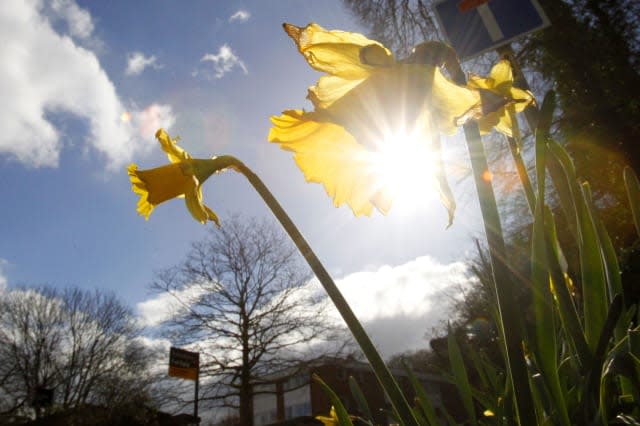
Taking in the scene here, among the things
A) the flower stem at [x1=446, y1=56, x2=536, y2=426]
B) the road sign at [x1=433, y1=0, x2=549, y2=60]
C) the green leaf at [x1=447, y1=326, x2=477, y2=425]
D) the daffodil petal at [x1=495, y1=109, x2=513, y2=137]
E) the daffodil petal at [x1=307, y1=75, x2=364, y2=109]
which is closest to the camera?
the flower stem at [x1=446, y1=56, x2=536, y2=426]

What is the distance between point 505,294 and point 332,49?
1.03ft

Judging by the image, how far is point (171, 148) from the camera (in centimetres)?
60

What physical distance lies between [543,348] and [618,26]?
7.38m

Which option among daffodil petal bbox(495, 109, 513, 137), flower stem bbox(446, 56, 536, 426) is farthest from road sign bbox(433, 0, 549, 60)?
flower stem bbox(446, 56, 536, 426)

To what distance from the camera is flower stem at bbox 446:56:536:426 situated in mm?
344

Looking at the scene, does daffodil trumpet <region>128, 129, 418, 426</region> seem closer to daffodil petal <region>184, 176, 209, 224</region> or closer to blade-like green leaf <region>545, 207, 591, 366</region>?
daffodil petal <region>184, 176, 209, 224</region>

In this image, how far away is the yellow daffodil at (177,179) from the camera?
21.7 inches

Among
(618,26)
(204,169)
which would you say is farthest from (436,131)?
(618,26)

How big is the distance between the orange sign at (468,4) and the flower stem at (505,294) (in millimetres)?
794

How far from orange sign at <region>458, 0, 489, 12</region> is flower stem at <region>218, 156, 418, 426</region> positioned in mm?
837

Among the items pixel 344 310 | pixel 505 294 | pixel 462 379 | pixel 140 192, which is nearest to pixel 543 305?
pixel 505 294

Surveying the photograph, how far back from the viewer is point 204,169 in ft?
1.81

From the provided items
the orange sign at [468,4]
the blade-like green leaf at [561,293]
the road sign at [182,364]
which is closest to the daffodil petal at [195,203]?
the blade-like green leaf at [561,293]

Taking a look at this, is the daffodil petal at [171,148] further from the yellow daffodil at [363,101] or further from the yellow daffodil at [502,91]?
the yellow daffodil at [502,91]
